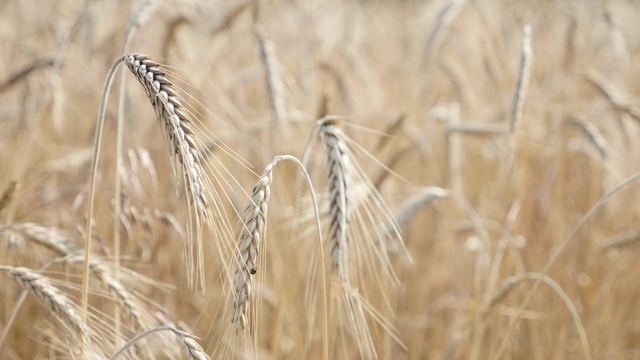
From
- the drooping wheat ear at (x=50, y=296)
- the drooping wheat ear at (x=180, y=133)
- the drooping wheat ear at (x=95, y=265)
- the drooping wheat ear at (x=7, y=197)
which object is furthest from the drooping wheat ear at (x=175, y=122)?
the drooping wheat ear at (x=7, y=197)

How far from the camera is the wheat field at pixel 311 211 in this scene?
1.34m

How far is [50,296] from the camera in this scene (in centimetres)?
118

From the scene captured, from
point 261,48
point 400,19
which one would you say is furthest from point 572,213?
point 400,19

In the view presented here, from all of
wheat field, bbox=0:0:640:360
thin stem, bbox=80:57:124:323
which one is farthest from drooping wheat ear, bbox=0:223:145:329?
thin stem, bbox=80:57:124:323

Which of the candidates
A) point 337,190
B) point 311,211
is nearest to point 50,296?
point 337,190

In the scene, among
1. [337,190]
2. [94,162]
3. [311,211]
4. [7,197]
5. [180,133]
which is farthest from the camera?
[311,211]

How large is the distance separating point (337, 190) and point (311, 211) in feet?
1.74

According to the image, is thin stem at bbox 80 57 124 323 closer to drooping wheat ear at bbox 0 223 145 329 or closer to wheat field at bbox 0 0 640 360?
wheat field at bbox 0 0 640 360

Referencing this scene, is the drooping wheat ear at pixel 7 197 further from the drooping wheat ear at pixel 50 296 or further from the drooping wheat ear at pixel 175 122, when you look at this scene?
the drooping wheat ear at pixel 175 122

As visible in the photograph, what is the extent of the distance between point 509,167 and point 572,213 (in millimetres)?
826

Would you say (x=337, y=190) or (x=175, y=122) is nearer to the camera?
(x=175, y=122)

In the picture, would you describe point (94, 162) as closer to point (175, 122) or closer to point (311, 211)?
point (175, 122)

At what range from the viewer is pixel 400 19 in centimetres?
730

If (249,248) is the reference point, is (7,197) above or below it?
above
